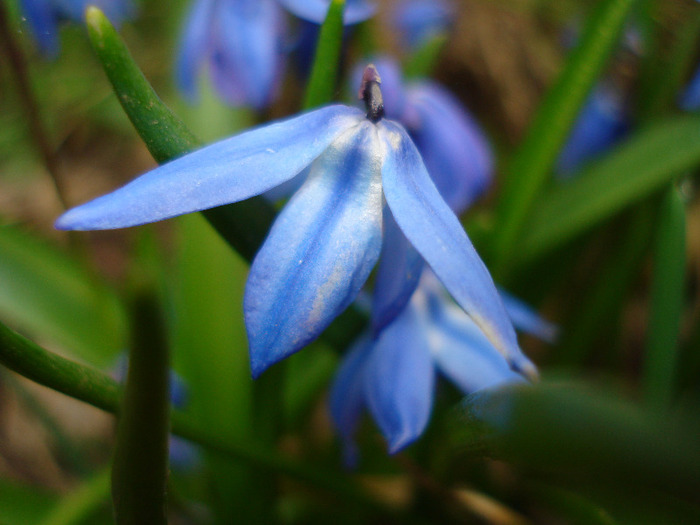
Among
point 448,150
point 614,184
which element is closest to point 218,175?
point 448,150

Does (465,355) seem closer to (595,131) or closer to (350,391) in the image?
(350,391)

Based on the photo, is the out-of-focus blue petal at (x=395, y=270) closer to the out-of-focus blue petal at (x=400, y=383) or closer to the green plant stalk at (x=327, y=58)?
the out-of-focus blue petal at (x=400, y=383)

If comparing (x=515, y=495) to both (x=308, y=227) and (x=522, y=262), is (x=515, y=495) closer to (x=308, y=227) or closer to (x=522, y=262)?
(x=522, y=262)

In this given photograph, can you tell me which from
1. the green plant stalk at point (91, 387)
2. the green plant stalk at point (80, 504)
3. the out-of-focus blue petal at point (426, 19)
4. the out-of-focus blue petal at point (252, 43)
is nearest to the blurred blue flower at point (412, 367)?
the green plant stalk at point (91, 387)

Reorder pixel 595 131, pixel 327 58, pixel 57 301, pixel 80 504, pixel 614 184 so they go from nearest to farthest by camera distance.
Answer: pixel 327 58 → pixel 80 504 → pixel 614 184 → pixel 57 301 → pixel 595 131

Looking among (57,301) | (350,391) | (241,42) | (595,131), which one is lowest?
(57,301)

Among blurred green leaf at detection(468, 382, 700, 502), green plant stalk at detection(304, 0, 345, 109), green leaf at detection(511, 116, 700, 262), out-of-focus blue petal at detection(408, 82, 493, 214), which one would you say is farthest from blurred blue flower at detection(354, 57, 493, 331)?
blurred green leaf at detection(468, 382, 700, 502)

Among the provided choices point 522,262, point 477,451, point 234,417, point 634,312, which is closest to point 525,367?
point 477,451

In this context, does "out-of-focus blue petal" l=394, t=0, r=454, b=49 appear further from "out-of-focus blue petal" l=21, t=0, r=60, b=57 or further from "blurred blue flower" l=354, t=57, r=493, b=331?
"out-of-focus blue petal" l=21, t=0, r=60, b=57
